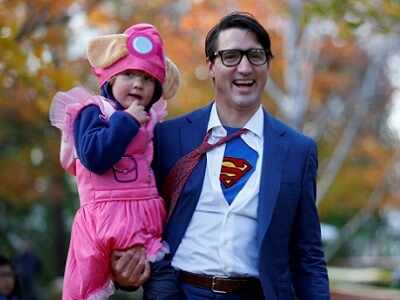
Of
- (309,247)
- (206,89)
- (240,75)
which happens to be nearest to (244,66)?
(240,75)

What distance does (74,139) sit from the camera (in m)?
3.30

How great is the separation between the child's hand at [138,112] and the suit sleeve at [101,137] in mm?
32

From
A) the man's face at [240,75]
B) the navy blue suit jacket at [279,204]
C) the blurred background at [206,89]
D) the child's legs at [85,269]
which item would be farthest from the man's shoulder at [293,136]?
the blurred background at [206,89]

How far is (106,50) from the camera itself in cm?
348

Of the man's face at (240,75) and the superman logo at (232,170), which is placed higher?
the man's face at (240,75)

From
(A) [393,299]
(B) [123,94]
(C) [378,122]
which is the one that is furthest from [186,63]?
(B) [123,94]

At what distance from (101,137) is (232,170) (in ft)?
1.60

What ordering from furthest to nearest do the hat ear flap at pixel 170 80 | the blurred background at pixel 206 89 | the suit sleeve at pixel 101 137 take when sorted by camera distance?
the blurred background at pixel 206 89 < the hat ear flap at pixel 170 80 < the suit sleeve at pixel 101 137

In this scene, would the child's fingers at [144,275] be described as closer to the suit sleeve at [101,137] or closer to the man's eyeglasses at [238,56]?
the suit sleeve at [101,137]

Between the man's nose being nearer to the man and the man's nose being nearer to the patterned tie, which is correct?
the man

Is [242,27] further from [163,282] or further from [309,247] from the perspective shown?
[163,282]

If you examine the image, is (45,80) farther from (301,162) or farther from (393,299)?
(301,162)

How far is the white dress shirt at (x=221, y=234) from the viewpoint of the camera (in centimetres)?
317

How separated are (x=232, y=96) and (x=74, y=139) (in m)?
0.59
